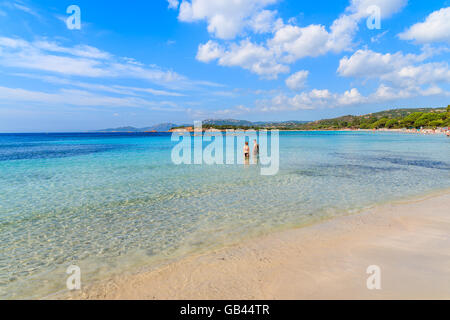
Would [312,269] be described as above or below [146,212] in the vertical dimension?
below

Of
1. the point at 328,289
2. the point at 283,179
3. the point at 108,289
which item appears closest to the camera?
the point at 328,289

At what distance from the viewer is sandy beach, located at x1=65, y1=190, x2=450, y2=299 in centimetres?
475

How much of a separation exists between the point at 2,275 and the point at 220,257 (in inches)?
200

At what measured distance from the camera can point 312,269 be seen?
18.2ft

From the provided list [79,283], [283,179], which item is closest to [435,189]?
[283,179]

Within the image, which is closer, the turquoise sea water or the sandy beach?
the sandy beach

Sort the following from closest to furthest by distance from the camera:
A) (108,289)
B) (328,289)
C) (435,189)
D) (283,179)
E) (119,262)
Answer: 1. (328,289)
2. (108,289)
3. (119,262)
4. (435,189)
5. (283,179)

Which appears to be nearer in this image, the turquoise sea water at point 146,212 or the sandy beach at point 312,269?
the sandy beach at point 312,269

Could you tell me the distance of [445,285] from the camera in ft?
15.6

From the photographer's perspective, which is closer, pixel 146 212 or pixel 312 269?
pixel 312 269

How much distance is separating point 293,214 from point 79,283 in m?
7.22

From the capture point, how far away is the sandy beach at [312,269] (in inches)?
187
